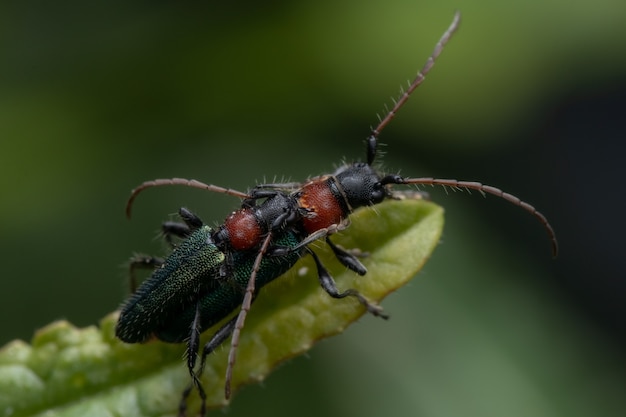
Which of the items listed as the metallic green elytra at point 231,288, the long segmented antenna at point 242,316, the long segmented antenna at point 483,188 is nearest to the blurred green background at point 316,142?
the metallic green elytra at point 231,288

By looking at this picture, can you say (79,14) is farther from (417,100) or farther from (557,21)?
(557,21)

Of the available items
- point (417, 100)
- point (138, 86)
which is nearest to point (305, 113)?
point (417, 100)

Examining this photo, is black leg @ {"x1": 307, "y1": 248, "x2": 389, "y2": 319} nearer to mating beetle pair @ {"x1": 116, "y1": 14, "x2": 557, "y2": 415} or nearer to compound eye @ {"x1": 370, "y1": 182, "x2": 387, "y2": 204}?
mating beetle pair @ {"x1": 116, "y1": 14, "x2": 557, "y2": 415}

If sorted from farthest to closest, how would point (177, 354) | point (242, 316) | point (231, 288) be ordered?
1. point (231, 288)
2. point (177, 354)
3. point (242, 316)

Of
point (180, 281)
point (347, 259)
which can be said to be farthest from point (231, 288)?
point (347, 259)

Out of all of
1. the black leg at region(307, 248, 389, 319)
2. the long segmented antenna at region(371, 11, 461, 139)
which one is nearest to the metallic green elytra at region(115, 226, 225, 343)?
the black leg at region(307, 248, 389, 319)

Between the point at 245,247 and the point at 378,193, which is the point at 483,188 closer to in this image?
the point at 378,193
